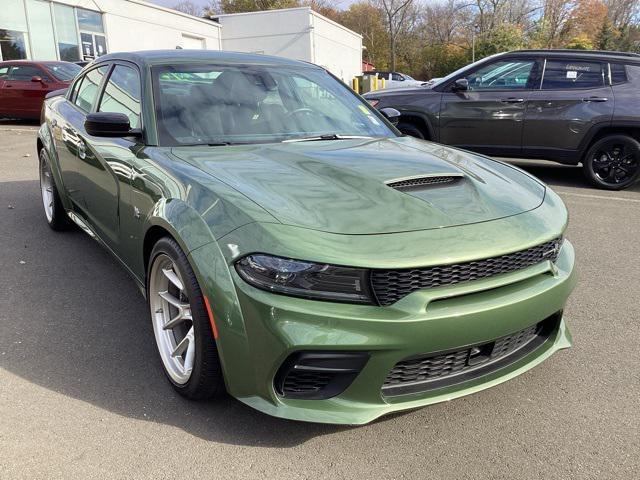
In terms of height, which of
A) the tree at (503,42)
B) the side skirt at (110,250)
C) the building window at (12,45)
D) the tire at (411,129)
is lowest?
the side skirt at (110,250)

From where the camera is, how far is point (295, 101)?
11.6 feet

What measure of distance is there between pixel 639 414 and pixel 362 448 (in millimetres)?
1261

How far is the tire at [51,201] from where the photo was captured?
4.82 m

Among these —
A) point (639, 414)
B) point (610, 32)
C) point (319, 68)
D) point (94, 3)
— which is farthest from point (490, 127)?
point (610, 32)

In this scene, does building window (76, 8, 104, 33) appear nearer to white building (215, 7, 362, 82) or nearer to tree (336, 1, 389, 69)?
white building (215, 7, 362, 82)

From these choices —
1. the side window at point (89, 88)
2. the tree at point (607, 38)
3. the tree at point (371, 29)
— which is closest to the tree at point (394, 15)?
the tree at point (371, 29)

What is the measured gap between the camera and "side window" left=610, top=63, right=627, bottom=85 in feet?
23.1

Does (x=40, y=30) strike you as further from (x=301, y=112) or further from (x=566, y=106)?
(x=301, y=112)

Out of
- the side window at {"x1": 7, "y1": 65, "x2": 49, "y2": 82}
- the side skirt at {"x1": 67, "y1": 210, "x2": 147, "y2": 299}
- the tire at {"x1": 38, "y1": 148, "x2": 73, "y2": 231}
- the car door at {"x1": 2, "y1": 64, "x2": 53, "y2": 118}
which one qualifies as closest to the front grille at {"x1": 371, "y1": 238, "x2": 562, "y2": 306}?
the side skirt at {"x1": 67, "y1": 210, "x2": 147, "y2": 299}

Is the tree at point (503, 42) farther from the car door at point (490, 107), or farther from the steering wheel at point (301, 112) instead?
the steering wheel at point (301, 112)

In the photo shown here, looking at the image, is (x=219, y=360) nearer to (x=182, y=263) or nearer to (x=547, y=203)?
(x=182, y=263)

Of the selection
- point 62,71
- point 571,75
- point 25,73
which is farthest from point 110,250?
point 25,73

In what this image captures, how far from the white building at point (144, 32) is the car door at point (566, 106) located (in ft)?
60.1

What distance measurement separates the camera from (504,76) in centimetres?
747
